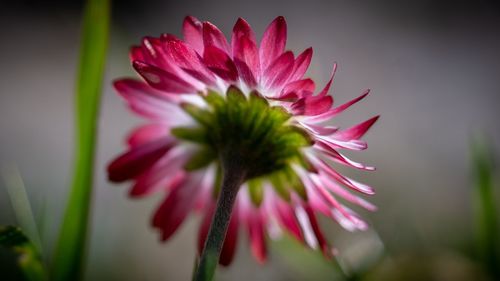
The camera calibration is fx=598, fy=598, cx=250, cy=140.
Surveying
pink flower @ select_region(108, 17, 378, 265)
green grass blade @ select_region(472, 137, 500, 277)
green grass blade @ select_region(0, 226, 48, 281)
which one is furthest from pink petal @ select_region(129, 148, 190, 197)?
green grass blade @ select_region(472, 137, 500, 277)

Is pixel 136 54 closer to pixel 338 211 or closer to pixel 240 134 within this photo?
pixel 240 134

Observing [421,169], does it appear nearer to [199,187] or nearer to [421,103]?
[421,103]

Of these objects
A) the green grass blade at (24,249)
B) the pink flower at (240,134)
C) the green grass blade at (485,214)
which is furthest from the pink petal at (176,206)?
the green grass blade at (485,214)

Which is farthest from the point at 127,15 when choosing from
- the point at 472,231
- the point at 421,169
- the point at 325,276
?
the point at 325,276

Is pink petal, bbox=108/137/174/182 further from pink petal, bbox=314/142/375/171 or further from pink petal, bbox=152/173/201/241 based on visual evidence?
pink petal, bbox=314/142/375/171

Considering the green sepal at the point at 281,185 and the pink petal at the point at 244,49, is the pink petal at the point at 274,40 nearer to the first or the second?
the pink petal at the point at 244,49
